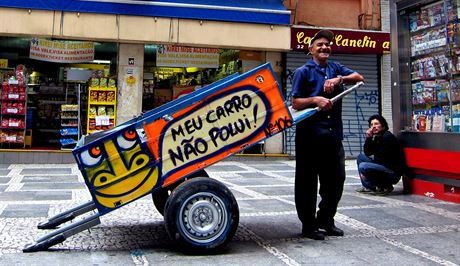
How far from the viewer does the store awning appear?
11.7 meters

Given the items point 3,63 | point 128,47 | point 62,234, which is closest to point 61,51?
point 3,63

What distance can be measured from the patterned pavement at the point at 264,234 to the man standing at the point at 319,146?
28 centimetres

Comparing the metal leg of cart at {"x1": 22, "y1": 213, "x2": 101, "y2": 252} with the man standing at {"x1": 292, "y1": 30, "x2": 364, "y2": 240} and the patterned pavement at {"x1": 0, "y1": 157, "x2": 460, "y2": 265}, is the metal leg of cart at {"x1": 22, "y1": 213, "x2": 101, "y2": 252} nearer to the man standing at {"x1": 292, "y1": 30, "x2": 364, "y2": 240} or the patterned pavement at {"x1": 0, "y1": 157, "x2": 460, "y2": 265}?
the patterned pavement at {"x1": 0, "y1": 157, "x2": 460, "y2": 265}

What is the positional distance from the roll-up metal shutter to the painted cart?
9.88 m

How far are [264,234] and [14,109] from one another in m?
9.94

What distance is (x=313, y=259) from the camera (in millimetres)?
3986

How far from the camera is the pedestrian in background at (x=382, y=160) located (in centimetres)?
735

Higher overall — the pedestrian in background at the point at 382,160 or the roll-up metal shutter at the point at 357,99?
the roll-up metal shutter at the point at 357,99

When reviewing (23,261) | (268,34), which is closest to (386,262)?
(23,261)

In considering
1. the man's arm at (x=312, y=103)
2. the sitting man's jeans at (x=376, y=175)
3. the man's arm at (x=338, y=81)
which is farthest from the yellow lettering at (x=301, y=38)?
the man's arm at (x=312, y=103)

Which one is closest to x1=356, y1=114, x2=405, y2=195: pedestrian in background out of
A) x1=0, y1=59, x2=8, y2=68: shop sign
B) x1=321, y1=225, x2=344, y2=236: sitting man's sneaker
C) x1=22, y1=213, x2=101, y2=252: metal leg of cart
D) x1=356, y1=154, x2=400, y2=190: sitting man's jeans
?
x1=356, y1=154, x2=400, y2=190: sitting man's jeans

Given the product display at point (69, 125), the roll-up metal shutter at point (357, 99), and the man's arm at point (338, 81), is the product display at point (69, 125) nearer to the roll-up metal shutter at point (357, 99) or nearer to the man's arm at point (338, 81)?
the roll-up metal shutter at point (357, 99)

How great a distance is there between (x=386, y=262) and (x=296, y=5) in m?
11.6

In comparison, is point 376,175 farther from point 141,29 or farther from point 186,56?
point 186,56
